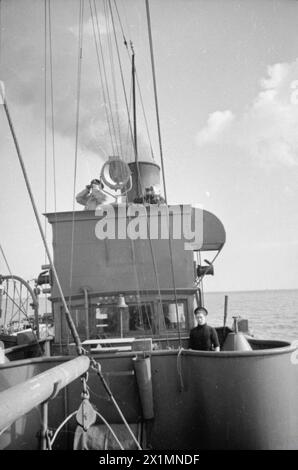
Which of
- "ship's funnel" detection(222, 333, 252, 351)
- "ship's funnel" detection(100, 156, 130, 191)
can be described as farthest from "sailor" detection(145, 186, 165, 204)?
"ship's funnel" detection(222, 333, 252, 351)

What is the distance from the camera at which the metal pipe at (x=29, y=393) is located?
1.74 metres

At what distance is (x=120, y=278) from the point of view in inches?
344

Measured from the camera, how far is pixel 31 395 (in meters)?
1.95

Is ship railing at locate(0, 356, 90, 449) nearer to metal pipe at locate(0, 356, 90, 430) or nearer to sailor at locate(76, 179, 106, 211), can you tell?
metal pipe at locate(0, 356, 90, 430)

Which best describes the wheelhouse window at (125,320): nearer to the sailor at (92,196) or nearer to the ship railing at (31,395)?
the sailor at (92,196)

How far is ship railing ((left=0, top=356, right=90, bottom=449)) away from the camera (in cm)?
174

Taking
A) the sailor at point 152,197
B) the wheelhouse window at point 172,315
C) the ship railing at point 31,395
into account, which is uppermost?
the sailor at point 152,197

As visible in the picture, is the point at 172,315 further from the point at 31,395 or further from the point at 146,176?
the point at 31,395

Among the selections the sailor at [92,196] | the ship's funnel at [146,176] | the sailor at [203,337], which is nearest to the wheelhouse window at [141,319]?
the sailor at [203,337]

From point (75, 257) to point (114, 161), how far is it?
125 inches

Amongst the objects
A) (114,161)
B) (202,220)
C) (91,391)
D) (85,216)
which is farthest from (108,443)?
(114,161)

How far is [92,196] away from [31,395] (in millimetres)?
8409

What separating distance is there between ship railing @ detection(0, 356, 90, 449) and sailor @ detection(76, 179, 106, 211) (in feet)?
24.9

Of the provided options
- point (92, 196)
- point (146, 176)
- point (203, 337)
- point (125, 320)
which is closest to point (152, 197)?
point (92, 196)
